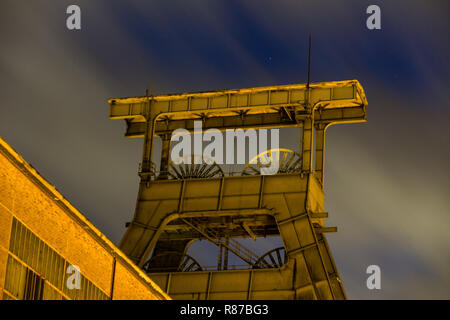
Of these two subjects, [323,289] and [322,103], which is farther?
[322,103]

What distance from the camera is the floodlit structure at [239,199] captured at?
133 feet

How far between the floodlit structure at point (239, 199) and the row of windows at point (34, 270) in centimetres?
1521

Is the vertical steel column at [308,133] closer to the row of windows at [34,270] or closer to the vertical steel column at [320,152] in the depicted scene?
the vertical steel column at [320,152]

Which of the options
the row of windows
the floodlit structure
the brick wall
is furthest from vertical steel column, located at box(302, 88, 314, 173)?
the row of windows

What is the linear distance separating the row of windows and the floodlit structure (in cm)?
1521

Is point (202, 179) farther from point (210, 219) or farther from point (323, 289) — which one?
point (323, 289)

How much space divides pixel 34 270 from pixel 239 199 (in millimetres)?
18435

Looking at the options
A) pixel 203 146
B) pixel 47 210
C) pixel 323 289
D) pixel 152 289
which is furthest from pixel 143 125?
pixel 47 210

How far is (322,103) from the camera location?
43406mm

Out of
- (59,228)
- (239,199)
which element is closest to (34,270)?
(59,228)

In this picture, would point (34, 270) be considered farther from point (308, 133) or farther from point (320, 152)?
point (320, 152)

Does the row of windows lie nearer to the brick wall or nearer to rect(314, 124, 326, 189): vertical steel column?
the brick wall

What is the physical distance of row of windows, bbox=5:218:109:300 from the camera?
2352 centimetres
